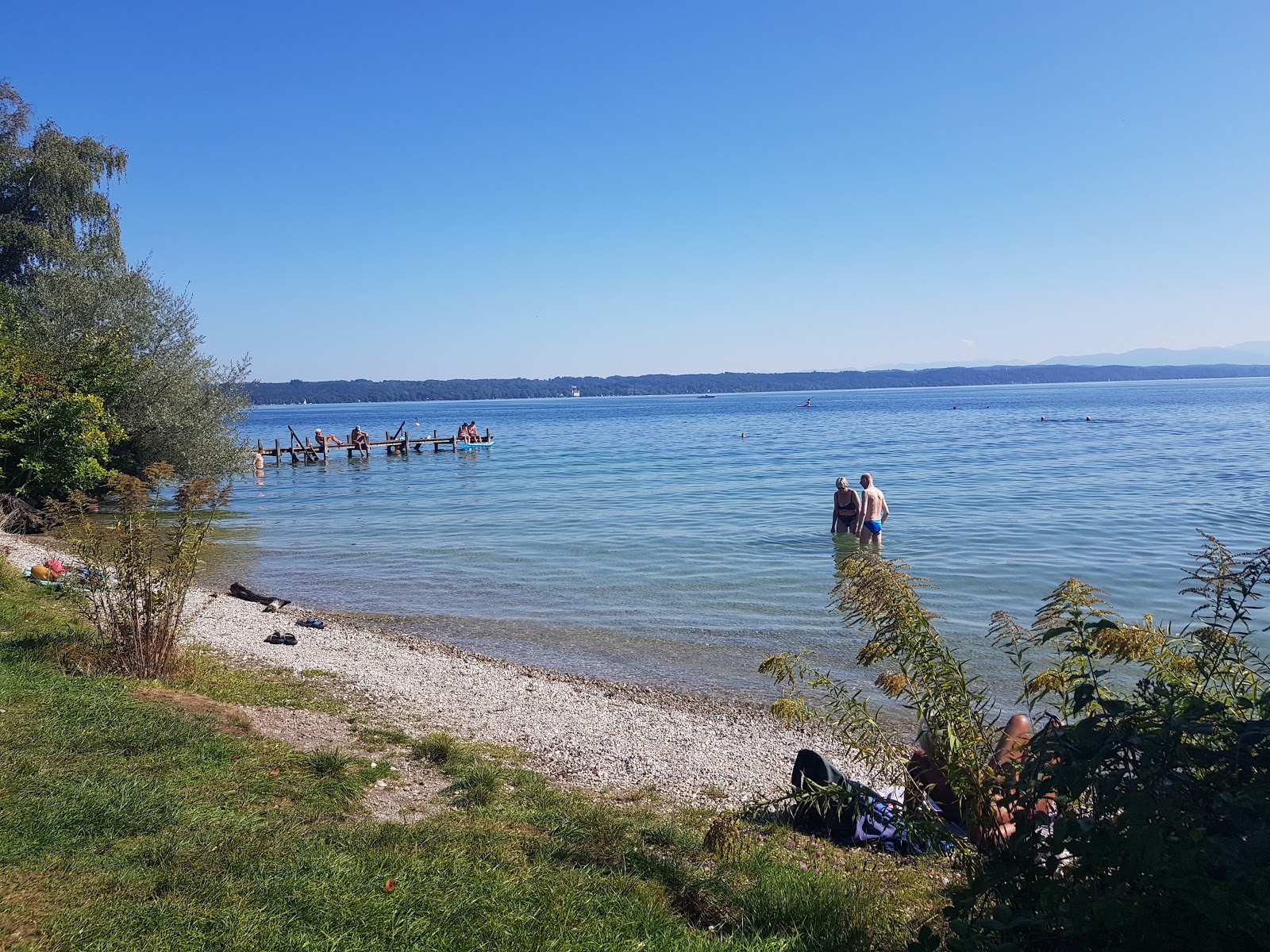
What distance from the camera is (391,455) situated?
56094 millimetres

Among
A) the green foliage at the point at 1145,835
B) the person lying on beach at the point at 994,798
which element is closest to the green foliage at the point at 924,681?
the person lying on beach at the point at 994,798

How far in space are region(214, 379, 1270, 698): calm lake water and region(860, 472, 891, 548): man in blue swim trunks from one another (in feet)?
2.60

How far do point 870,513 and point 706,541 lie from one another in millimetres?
4022

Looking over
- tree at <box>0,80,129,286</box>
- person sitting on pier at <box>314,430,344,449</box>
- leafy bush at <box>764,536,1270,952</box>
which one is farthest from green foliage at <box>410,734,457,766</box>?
person sitting on pier at <box>314,430,344,449</box>

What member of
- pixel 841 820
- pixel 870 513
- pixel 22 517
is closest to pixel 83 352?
pixel 22 517

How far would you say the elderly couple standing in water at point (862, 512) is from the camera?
18.8 metres

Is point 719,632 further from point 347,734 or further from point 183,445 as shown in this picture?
point 183,445

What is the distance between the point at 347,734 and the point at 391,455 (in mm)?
50832

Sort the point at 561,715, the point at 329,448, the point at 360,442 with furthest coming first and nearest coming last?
the point at 329,448 < the point at 360,442 < the point at 561,715

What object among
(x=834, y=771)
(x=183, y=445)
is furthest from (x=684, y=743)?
(x=183, y=445)

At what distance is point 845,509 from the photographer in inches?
772

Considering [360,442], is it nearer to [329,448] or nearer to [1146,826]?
[329,448]

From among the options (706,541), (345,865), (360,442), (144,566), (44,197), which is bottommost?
(706,541)

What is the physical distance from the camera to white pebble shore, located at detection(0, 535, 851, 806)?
705 centimetres
